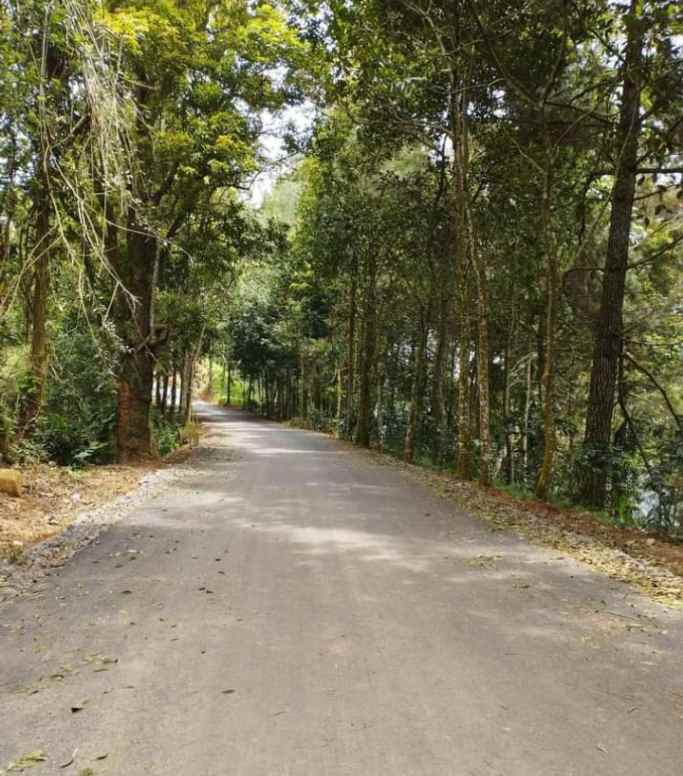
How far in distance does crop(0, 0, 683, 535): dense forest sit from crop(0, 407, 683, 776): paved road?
2964mm

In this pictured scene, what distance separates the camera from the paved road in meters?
3.08

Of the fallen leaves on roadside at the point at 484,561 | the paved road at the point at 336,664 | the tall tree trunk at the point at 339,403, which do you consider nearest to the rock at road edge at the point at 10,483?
the paved road at the point at 336,664

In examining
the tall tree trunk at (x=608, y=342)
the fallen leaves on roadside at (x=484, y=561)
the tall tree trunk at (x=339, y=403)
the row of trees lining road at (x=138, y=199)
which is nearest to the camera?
the fallen leaves on roadside at (x=484, y=561)

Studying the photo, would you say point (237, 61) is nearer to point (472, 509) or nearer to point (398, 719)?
point (472, 509)

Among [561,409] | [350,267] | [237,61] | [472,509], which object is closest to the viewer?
[472,509]

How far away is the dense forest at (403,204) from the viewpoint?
8.59 m

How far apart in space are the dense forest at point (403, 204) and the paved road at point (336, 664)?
2.96 meters

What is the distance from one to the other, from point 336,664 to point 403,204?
15.2m

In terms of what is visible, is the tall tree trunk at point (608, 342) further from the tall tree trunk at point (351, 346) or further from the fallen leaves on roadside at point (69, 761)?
the tall tree trunk at point (351, 346)

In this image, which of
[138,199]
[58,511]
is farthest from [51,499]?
[138,199]

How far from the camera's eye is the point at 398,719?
133 inches

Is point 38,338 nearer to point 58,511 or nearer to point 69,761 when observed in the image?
point 58,511

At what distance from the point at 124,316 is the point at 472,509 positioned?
991 cm

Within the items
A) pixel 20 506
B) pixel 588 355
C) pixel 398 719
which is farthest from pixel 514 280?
pixel 398 719
